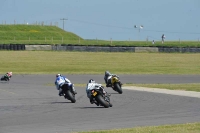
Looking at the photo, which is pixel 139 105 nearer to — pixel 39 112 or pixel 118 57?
pixel 39 112

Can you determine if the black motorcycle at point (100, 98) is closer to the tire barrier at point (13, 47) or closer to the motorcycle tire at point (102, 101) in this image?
the motorcycle tire at point (102, 101)

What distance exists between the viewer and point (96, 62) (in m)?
66.3

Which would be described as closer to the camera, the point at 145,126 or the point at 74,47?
the point at 145,126

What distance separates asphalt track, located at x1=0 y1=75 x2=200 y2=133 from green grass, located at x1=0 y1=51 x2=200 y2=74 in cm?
2699

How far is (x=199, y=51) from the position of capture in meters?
75.9

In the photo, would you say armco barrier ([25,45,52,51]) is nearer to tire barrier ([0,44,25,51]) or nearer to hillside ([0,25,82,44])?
tire barrier ([0,44,25,51])

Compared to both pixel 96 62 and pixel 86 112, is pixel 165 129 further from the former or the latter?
pixel 96 62

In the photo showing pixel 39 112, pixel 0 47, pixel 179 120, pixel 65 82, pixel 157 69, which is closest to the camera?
pixel 179 120

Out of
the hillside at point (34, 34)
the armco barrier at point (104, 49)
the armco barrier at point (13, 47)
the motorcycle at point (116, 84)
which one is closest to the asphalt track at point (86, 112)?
the motorcycle at point (116, 84)

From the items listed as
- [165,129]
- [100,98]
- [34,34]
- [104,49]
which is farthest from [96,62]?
[34,34]

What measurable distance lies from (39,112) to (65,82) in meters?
4.55

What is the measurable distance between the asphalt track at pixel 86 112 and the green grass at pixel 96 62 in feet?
88.6

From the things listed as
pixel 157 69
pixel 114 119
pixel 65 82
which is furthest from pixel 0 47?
pixel 114 119

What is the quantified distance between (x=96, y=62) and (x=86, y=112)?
1769 inches
